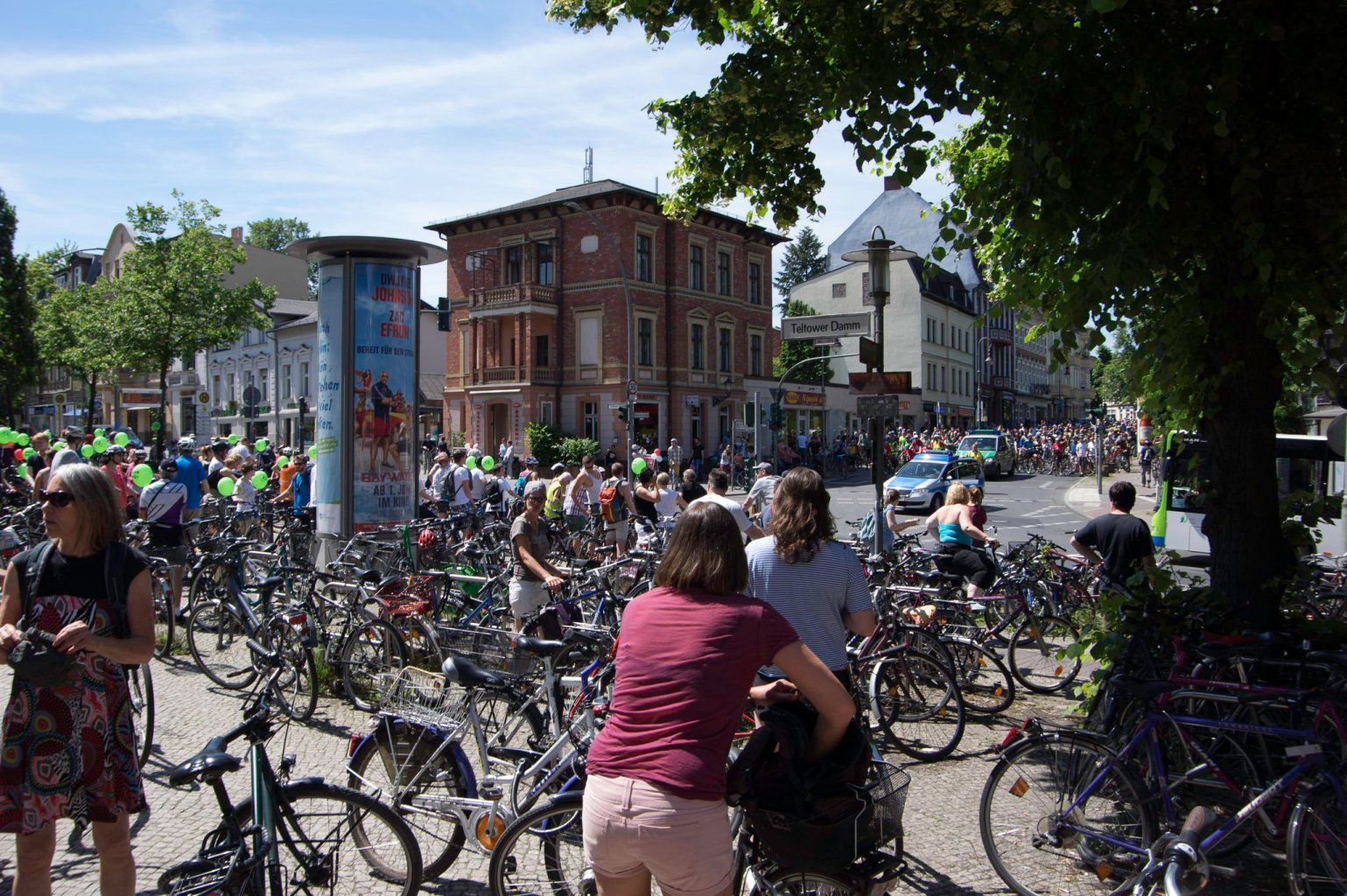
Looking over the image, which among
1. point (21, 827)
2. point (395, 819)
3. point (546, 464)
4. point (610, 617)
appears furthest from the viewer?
point (546, 464)

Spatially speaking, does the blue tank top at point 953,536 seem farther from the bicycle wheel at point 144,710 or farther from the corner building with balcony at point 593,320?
the corner building with balcony at point 593,320

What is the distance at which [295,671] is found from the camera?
6.86m

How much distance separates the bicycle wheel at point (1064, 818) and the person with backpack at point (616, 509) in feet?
32.4

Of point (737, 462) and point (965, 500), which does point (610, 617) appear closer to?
point (965, 500)

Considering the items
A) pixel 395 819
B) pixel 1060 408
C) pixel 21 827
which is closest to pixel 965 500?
pixel 395 819

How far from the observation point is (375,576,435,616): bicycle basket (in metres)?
7.02

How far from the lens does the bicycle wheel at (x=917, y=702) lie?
20.3 ft

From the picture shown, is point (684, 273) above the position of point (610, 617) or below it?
above

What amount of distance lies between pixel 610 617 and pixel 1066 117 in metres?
4.74

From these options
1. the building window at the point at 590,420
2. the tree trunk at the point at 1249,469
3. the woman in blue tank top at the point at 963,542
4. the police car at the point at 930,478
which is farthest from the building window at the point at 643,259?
the tree trunk at the point at 1249,469

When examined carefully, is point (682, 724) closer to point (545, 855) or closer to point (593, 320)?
point (545, 855)

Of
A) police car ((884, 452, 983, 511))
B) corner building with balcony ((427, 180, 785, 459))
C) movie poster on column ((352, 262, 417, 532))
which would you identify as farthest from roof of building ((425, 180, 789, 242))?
movie poster on column ((352, 262, 417, 532))

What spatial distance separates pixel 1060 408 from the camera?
97.8 meters

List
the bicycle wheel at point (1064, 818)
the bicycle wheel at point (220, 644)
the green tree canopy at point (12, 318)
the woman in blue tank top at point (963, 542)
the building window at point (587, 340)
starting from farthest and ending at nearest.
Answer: the green tree canopy at point (12, 318)
the building window at point (587, 340)
the woman in blue tank top at point (963, 542)
the bicycle wheel at point (220, 644)
the bicycle wheel at point (1064, 818)
